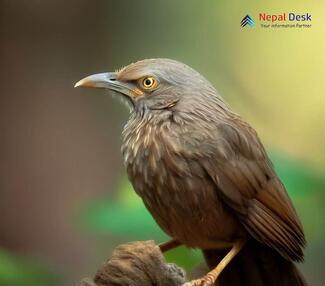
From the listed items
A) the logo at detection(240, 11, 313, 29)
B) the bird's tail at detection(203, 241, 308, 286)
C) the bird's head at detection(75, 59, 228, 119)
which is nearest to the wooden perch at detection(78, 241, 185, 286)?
the bird's tail at detection(203, 241, 308, 286)

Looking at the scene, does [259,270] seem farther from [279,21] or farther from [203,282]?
[279,21]

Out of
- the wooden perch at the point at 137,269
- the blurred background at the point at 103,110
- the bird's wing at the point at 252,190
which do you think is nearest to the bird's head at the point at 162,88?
the bird's wing at the point at 252,190

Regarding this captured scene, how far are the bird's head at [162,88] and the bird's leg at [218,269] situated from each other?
40 cm

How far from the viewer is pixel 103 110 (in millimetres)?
2383

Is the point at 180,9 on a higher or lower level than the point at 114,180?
higher

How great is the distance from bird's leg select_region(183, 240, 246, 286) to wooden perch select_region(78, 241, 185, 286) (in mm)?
83

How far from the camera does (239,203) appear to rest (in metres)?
1.71

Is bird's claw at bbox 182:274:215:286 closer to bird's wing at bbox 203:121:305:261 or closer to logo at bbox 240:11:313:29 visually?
bird's wing at bbox 203:121:305:261

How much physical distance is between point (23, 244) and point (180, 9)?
1.07m

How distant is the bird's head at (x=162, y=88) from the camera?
1775mm

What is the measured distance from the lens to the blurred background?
2.30 meters

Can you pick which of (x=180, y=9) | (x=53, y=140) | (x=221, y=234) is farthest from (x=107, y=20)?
(x=221, y=234)

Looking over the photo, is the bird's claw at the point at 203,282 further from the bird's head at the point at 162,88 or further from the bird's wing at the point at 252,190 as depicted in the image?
the bird's head at the point at 162,88

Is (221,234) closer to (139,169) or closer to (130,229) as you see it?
(139,169)
